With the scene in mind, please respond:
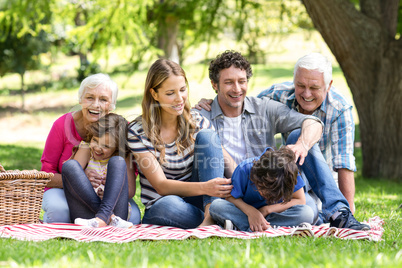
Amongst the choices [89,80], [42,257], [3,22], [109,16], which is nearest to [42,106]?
[3,22]

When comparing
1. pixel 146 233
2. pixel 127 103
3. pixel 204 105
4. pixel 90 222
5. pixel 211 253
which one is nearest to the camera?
pixel 211 253

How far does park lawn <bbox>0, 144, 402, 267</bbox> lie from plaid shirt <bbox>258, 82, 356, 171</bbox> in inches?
28.0

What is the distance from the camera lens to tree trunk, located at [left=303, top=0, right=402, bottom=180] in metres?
7.24

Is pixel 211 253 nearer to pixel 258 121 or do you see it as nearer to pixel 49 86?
pixel 258 121

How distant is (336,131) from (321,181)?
63 cm

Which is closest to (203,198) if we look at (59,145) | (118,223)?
(118,223)

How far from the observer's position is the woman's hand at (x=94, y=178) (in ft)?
12.7

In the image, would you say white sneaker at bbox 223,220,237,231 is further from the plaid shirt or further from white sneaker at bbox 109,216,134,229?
the plaid shirt

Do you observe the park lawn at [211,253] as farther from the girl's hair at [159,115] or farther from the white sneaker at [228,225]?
the girl's hair at [159,115]

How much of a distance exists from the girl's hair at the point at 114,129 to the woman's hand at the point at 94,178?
238mm

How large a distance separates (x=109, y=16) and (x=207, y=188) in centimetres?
695

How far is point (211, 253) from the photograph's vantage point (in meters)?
2.62

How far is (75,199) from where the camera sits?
3697 mm

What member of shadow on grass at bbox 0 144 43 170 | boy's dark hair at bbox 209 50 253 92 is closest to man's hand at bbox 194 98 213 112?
boy's dark hair at bbox 209 50 253 92
